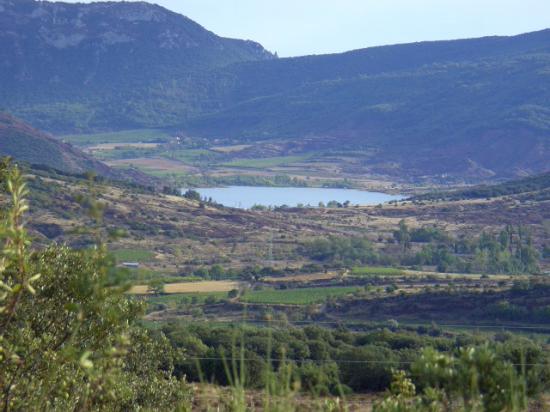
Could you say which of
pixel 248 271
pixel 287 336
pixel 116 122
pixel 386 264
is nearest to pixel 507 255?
pixel 386 264

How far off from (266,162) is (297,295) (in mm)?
94240

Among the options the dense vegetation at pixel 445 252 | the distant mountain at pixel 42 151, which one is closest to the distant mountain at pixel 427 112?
the distant mountain at pixel 42 151

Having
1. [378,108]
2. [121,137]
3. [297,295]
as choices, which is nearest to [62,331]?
[297,295]

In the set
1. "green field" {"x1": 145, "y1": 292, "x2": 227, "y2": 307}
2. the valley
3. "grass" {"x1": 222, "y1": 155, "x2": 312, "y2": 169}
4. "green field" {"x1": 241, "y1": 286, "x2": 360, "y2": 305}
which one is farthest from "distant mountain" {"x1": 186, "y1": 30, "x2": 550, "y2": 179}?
"green field" {"x1": 145, "y1": 292, "x2": 227, "y2": 307}

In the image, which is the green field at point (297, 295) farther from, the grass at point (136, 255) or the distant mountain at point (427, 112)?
the distant mountain at point (427, 112)

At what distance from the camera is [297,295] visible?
41.8 meters

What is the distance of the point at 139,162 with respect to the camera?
417 feet

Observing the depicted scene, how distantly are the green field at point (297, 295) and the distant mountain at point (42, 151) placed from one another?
47.0 meters

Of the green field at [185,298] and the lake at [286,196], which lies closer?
the green field at [185,298]

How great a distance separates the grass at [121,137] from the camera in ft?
517

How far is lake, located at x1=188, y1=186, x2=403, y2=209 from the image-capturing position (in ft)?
295

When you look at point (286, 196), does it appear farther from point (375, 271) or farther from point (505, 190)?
point (375, 271)

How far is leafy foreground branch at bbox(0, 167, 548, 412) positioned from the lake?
243ft

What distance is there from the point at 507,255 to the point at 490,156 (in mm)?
79012
